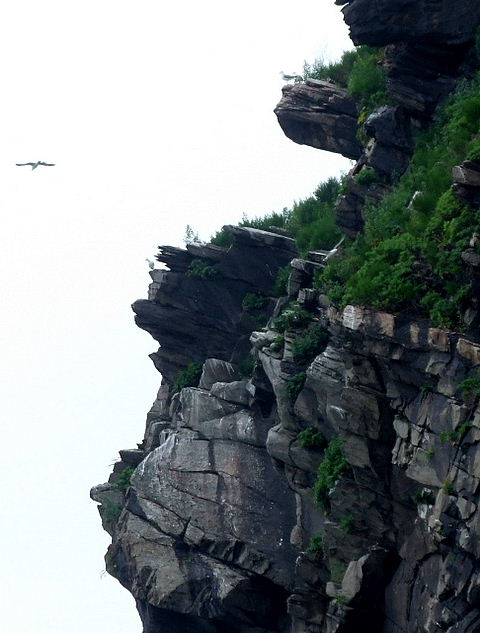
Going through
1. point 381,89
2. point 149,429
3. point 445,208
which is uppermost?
point 381,89

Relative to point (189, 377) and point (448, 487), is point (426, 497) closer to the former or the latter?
point (448, 487)

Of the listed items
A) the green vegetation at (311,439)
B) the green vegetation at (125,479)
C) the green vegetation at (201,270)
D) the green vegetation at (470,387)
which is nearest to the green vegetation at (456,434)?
the green vegetation at (470,387)

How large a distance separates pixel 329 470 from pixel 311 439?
165 cm

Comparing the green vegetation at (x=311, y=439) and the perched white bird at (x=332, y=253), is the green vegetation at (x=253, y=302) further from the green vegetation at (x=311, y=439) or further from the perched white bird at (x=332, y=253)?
the green vegetation at (x=311, y=439)

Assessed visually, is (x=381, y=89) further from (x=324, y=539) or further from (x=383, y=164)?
(x=324, y=539)

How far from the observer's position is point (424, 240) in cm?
3184

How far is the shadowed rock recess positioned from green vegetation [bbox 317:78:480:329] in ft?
1.59

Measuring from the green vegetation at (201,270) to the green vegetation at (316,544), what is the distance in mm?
10195

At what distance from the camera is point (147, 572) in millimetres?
41719

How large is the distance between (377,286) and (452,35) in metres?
6.86

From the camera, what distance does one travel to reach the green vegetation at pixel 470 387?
29.2m

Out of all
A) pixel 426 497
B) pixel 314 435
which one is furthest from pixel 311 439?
pixel 426 497

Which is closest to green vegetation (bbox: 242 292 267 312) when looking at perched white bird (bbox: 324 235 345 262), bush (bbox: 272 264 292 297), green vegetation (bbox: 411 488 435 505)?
bush (bbox: 272 264 292 297)

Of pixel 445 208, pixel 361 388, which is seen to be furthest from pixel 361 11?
pixel 361 388
